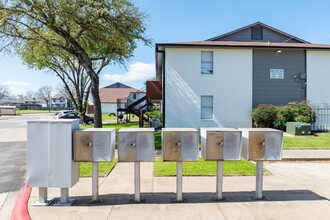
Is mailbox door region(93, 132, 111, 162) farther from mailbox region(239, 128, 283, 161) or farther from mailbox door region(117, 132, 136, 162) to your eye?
mailbox region(239, 128, 283, 161)

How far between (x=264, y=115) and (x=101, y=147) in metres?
12.0

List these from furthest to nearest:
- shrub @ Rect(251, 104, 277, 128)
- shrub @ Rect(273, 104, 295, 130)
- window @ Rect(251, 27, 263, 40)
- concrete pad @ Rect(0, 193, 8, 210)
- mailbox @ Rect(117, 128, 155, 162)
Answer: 1. window @ Rect(251, 27, 263, 40)
2. shrub @ Rect(251, 104, 277, 128)
3. shrub @ Rect(273, 104, 295, 130)
4. concrete pad @ Rect(0, 193, 8, 210)
5. mailbox @ Rect(117, 128, 155, 162)

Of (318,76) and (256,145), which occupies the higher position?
(318,76)

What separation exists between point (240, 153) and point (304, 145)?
7.16 meters

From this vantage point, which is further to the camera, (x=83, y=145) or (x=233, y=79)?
(x=233, y=79)

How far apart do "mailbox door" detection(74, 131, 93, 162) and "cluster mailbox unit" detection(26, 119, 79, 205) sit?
10cm

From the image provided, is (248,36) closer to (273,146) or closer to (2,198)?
(273,146)

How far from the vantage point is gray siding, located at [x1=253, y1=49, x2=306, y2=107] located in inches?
575

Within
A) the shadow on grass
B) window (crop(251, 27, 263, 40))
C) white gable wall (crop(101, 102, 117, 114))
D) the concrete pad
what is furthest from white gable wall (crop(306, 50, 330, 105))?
white gable wall (crop(101, 102, 117, 114))

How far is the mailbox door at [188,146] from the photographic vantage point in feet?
12.5

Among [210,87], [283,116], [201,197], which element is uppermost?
[210,87]

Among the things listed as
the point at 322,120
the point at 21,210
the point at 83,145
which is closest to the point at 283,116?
the point at 322,120

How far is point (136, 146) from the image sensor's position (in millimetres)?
3799

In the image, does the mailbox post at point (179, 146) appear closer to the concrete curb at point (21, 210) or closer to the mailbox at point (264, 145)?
the mailbox at point (264, 145)
